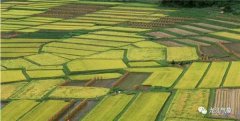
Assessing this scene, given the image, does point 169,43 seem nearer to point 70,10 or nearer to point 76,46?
point 76,46

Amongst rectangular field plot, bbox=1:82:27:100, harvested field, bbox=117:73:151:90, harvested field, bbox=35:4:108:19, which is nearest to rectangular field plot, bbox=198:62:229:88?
harvested field, bbox=117:73:151:90

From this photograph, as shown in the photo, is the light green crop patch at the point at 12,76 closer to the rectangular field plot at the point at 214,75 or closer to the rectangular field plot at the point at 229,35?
the rectangular field plot at the point at 214,75

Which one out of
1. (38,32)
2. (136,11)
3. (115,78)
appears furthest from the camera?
(136,11)

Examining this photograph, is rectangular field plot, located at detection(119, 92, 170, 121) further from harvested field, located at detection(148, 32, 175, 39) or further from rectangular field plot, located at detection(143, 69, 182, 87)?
harvested field, located at detection(148, 32, 175, 39)

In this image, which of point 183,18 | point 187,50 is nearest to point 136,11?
point 183,18

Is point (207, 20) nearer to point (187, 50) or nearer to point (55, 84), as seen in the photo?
point (187, 50)
